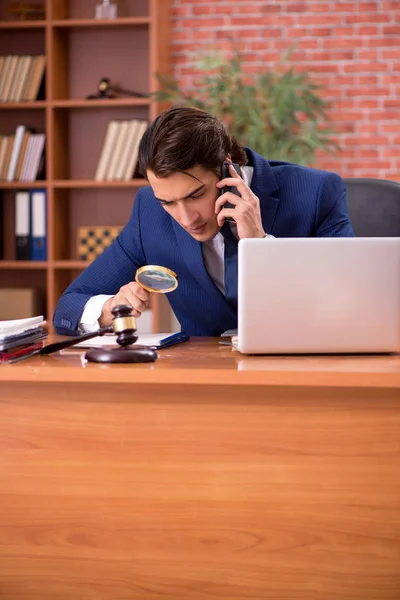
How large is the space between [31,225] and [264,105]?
1.39 meters

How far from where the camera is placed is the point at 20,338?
1415 mm

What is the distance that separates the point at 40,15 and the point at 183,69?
2.75ft

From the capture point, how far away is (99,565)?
1.27 m

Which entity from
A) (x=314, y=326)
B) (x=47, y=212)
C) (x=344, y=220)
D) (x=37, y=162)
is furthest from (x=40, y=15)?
(x=314, y=326)

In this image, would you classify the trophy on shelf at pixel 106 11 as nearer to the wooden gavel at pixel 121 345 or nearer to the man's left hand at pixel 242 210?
the man's left hand at pixel 242 210

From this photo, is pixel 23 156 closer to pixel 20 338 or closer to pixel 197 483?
pixel 20 338

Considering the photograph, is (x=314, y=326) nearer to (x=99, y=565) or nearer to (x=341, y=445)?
(x=341, y=445)

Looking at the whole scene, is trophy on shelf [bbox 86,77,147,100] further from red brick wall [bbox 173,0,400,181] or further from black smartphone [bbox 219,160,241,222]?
black smartphone [bbox 219,160,241,222]

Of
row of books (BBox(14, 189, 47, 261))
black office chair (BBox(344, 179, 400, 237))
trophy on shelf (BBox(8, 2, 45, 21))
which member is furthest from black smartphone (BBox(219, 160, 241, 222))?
trophy on shelf (BBox(8, 2, 45, 21))

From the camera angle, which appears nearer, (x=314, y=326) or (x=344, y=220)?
(x=314, y=326)

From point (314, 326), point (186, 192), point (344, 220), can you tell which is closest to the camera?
point (314, 326)

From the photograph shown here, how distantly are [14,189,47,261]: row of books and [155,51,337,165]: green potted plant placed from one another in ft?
2.78

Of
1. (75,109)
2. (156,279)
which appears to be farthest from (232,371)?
(75,109)

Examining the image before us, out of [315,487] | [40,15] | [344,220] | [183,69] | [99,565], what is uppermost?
[40,15]
